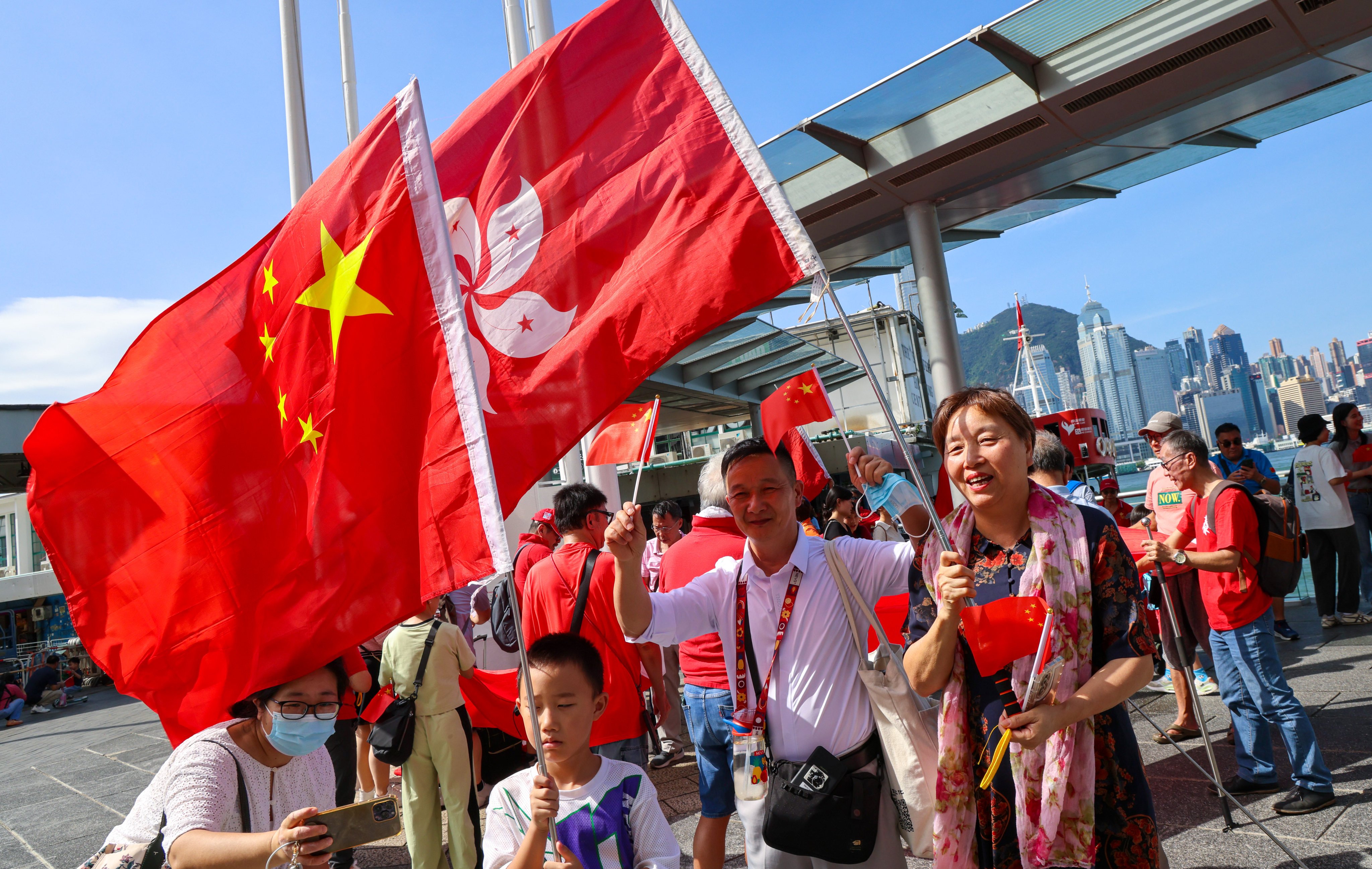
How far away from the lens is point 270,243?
3119mm

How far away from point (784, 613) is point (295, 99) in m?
14.4

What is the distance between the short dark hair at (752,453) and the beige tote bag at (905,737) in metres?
0.56

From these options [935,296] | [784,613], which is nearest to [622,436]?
[784,613]

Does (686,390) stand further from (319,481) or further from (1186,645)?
(319,481)

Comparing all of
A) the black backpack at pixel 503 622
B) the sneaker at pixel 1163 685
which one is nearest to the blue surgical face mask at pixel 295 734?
the black backpack at pixel 503 622

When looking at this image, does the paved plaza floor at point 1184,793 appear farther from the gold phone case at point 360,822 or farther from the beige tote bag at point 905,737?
the gold phone case at point 360,822

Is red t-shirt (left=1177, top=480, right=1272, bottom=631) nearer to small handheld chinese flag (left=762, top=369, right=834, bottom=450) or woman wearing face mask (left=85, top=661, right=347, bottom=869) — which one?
small handheld chinese flag (left=762, top=369, right=834, bottom=450)

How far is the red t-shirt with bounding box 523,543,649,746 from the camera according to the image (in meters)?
4.18

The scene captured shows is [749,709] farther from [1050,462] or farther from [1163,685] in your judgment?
[1163,685]

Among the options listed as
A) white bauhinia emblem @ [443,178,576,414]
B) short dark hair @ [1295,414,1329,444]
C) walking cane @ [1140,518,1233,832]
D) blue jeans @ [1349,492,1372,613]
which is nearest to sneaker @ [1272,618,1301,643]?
blue jeans @ [1349,492,1372,613]

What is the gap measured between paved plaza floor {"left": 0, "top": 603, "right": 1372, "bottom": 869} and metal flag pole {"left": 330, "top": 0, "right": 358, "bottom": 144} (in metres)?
10.8

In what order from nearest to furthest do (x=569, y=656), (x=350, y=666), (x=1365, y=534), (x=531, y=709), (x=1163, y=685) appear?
1. (x=531, y=709)
2. (x=569, y=656)
3. (x=350, y=666)
4. (x=1163, y=685)
5. (x=1365, y=534)

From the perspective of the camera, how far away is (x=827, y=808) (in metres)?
2.45

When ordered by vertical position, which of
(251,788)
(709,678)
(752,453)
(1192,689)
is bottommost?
(1192,689)
